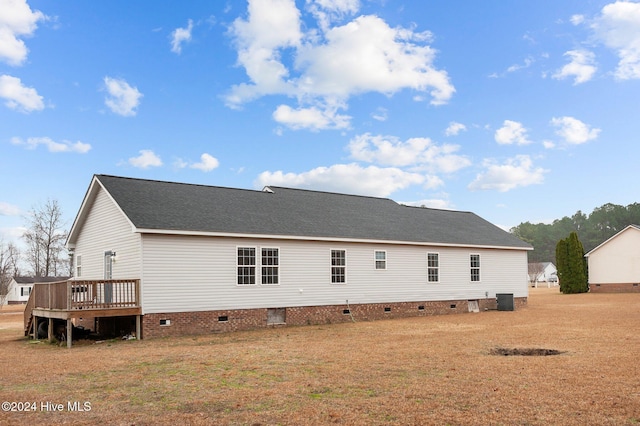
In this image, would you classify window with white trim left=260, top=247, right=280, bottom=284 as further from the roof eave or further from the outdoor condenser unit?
the outdoor condenser unit

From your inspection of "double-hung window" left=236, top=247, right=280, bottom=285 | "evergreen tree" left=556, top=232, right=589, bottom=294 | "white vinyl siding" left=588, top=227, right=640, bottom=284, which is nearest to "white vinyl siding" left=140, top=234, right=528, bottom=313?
"double-hung window" left=236, top=247, right=280, bottom=285

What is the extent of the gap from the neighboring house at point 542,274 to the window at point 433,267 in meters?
60.6

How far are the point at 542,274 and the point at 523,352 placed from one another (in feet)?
301

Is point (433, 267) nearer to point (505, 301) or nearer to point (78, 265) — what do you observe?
point (505, 301)

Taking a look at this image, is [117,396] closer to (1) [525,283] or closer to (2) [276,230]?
(2) [276,230]

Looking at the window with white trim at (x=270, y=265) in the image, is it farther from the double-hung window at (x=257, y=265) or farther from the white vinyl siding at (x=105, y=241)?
the white vinyl siding at (x=105, y=241)

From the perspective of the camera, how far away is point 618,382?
945 centimetres

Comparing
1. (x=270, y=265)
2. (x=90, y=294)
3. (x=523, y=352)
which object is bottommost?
(x=523, y=352)

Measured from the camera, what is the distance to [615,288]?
44531 millimetres

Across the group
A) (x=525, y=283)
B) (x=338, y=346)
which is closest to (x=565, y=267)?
(x=525, y=283)

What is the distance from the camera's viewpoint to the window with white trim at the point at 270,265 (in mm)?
20641

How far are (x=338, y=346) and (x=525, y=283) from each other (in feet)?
60.3

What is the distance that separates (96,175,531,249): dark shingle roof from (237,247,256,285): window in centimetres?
79

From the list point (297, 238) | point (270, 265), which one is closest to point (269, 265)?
point (270, 265)
